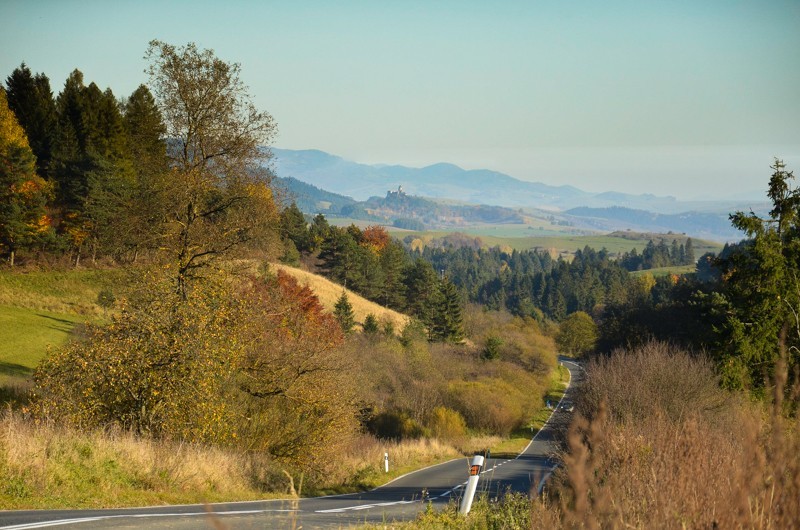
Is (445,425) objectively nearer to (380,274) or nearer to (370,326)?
(370,326)

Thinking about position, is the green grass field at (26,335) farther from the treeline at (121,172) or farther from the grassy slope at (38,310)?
the treeline at (121,172)

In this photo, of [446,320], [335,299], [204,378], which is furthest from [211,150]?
[446,320]

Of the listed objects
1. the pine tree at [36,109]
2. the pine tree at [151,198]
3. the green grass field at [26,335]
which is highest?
the pine tree at [36,109]

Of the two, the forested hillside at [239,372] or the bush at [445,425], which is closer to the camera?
the forested hillside at [239,372]

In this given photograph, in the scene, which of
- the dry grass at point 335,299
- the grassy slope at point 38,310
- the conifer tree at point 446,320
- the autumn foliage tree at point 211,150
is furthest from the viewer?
the conifer tree at point 446,320

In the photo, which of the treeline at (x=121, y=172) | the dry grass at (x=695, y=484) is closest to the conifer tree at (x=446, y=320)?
the treeline at (x=121, y=172)

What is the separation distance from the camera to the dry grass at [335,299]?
276ft

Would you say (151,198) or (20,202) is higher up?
(151,198)

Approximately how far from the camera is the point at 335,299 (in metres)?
86.2

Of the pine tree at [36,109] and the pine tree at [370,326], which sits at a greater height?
the pine tree at [36,109]

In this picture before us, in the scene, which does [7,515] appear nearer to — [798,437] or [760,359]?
[798,437]

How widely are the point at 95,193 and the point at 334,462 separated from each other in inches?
1646

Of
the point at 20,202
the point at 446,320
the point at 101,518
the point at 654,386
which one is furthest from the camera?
the point at 446,320

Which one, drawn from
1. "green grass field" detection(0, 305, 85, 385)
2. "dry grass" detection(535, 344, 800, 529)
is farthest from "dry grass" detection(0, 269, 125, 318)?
"dry grass" detection(535, 344, 800, 529)
